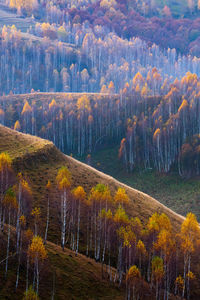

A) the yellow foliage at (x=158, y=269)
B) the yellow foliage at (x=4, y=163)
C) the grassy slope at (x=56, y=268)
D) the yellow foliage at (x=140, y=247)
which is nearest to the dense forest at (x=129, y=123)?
the grassy slope at (x=56, y=268)

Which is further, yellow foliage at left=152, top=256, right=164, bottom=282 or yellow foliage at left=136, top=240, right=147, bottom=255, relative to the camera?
yellow foliage at left=136, top=240, right=147, bottom=255

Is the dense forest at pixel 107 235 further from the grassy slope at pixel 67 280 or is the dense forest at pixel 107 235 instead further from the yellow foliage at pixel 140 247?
the grassy slope at pixel 67 280

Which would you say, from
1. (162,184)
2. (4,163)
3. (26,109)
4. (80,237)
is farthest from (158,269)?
(26,109)

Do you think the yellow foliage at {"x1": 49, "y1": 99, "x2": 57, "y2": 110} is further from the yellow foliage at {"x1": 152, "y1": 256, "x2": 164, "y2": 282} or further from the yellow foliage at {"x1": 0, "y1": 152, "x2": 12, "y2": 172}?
the yellow foliage at {"x1": 152, "y1": 256, "x2": 164, "y2": 282}

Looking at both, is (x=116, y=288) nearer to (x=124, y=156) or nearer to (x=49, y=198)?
(x=49, y=198)

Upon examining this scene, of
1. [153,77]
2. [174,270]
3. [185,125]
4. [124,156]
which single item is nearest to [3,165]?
[174,270]

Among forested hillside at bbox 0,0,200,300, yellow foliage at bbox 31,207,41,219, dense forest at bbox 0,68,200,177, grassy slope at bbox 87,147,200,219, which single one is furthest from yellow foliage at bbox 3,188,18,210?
dense forest at bbox 0,68,200,177
